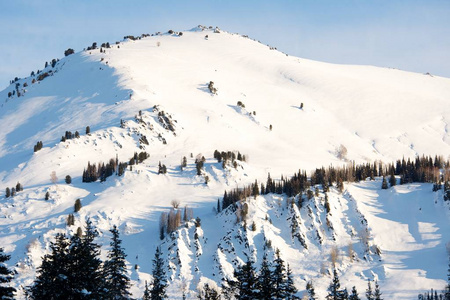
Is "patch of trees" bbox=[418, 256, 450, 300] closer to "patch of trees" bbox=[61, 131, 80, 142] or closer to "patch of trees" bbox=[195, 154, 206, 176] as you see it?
"patch of trees" bbox=[195, 154, 206, 176]

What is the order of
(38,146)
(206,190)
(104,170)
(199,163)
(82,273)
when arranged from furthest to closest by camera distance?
(38,146) < (199,163) < (104,170) < (206,190) < (82,273)

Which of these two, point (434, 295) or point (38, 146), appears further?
point (38, 146)

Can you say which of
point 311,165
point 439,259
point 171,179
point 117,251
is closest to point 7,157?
point 171,179

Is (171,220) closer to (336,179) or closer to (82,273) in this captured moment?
(336,179)

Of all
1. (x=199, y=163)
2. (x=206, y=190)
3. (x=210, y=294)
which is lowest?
(x=210, y=294)

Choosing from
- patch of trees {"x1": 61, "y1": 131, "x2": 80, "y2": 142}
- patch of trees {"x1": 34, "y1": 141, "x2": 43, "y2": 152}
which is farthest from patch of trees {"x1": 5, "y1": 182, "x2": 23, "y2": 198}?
patch of trees {"x1": 61, "y1": 131, "x2": 80, "y2": 142}

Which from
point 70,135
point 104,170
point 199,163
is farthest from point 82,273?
point 70,135

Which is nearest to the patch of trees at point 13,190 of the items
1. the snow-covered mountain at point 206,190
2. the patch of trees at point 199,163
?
the snow-covered mountain at point 206,190

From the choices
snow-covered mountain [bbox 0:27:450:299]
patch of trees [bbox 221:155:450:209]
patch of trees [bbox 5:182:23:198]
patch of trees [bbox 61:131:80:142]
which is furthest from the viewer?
patch of trees [bbox 61:131:80:142]

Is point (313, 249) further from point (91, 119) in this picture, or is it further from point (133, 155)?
point (91, 119)

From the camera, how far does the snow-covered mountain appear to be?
100312mm

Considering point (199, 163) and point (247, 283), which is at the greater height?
point (199, 163)

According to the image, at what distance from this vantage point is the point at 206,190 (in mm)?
127500

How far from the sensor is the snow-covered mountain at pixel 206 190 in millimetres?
100312
